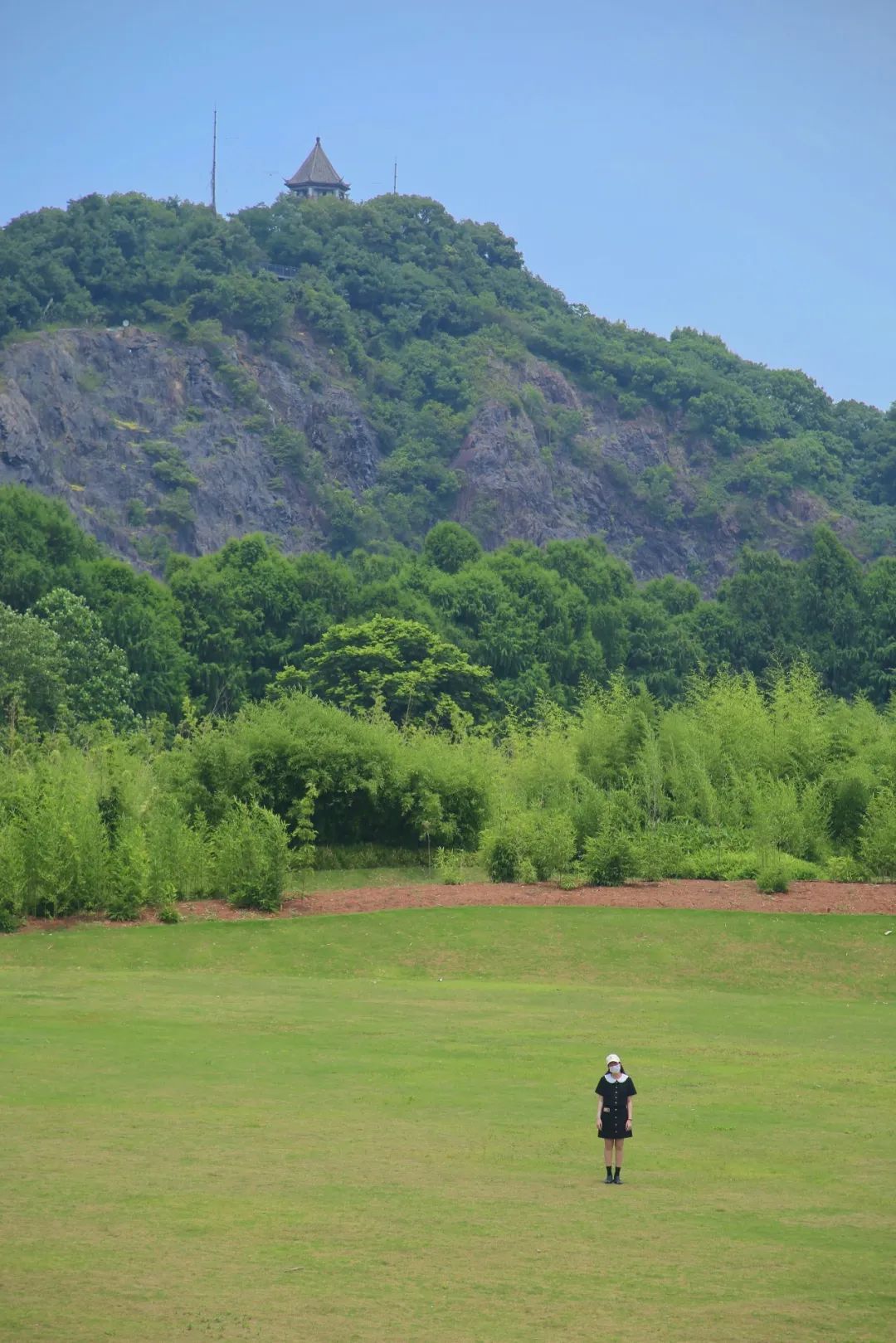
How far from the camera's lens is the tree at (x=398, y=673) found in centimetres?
7244

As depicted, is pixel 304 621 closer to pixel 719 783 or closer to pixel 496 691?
pixel 496 691

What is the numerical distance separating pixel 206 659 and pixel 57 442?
55.4 m

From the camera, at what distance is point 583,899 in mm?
34312

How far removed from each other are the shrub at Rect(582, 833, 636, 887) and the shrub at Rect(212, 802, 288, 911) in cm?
607

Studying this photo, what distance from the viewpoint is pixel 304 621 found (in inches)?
3278

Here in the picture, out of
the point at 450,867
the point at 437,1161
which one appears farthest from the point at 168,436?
the point at 437,1161

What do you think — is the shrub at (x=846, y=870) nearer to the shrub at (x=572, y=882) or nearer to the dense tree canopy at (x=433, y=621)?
the shrub at (x=572, y=882)

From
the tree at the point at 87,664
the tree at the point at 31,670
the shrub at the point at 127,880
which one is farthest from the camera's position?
the tree at the point at 87,664

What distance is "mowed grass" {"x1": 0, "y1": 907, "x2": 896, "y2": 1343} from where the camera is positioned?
444 inches

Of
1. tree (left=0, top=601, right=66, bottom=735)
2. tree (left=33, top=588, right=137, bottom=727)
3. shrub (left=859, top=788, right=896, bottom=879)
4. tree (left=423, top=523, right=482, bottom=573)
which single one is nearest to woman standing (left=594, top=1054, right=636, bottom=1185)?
shrub (left=859, top=788, right=896, bottom=879)

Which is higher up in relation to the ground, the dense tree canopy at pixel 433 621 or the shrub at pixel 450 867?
the dense tree canopy at pixel 433 621

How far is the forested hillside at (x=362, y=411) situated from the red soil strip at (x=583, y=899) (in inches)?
3625

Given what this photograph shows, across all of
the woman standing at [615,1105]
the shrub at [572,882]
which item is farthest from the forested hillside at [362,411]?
the woman standing at [615,1105]

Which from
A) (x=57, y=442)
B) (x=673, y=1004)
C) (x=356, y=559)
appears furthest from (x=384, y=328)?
(x=673, y=1004)
